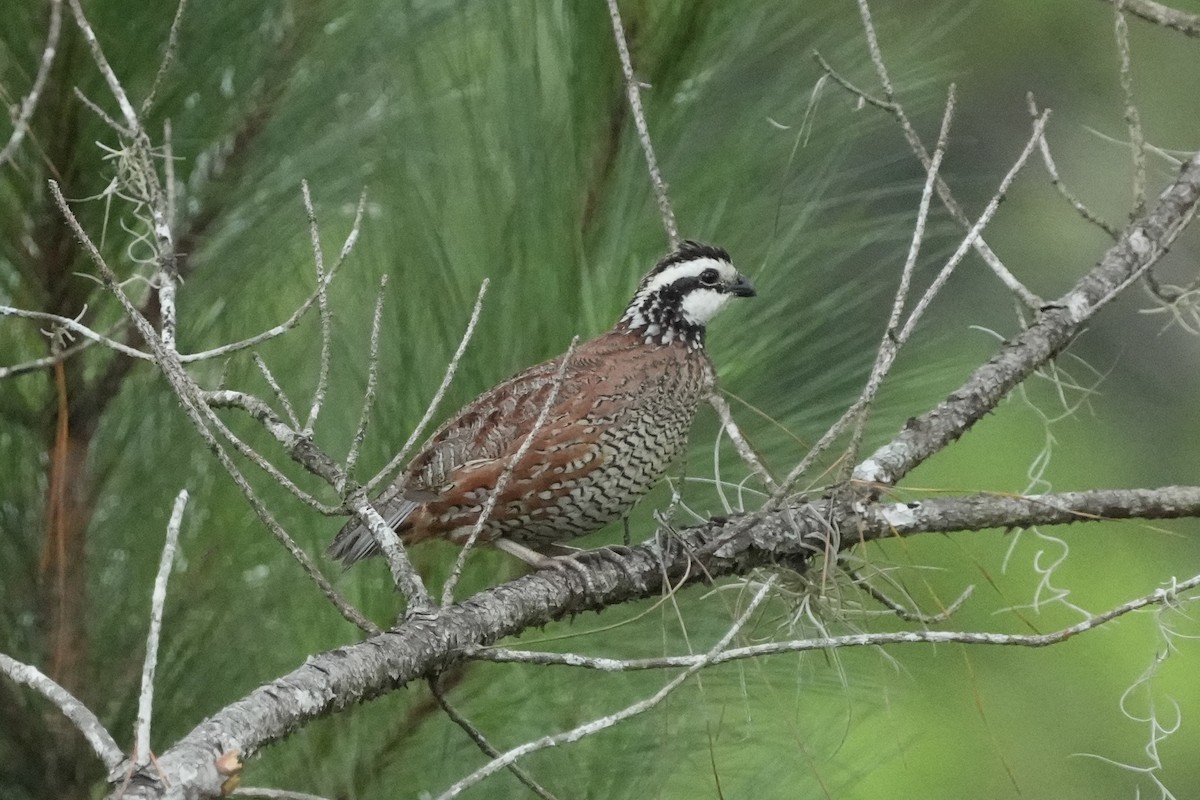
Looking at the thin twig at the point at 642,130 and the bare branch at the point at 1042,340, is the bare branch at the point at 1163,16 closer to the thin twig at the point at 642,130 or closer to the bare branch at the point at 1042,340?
the bare branch at the point at 1042,340

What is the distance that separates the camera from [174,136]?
2.10 metres

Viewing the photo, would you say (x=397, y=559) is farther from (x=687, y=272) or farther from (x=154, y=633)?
(x=687, y=272)

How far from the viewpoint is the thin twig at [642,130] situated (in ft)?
6.68

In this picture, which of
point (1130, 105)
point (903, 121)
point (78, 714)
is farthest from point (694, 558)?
point (78, 714)

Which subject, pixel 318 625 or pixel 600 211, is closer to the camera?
pixel 318 625

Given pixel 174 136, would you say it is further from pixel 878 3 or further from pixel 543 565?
pixel 878 3

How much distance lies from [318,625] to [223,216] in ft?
1.89

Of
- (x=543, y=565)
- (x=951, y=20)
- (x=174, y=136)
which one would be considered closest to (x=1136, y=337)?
(x=951, y=20)

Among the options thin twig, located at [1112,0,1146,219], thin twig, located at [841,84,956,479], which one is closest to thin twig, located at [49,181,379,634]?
thin twig, located at [841,84,956,479]

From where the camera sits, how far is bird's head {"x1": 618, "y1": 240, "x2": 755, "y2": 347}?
8.09 ft

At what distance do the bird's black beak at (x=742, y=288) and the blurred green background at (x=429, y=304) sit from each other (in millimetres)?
25

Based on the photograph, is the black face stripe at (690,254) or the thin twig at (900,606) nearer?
the thin twig at (900,606)

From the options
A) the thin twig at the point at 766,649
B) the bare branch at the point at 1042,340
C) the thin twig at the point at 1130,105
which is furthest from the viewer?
the bare branch at the point at 1042,340

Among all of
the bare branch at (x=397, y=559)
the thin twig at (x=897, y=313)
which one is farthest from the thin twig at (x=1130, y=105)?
the bare branch at (x=397, y=559)
